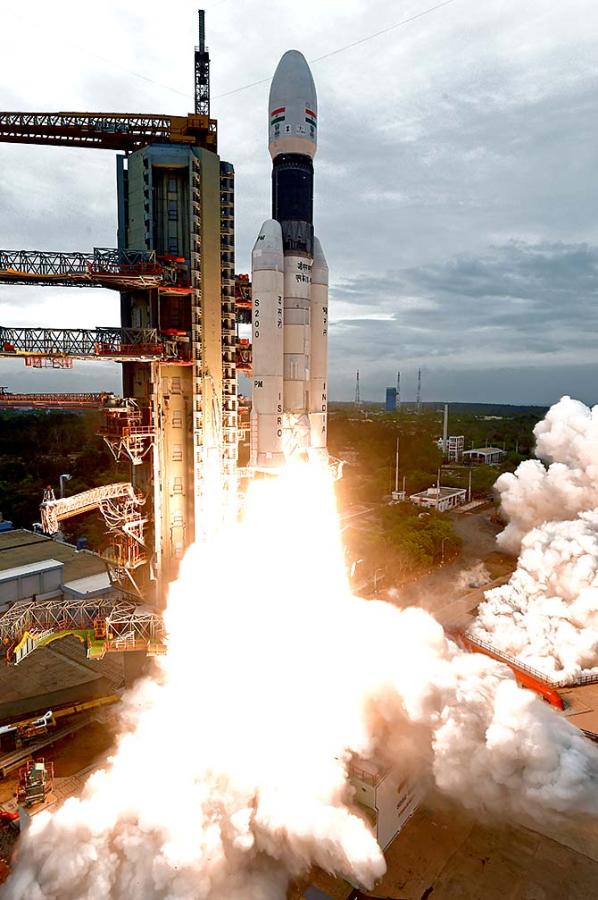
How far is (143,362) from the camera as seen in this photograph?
2828cm

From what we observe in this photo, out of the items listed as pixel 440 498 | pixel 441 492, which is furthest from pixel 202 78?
pixel 441 492

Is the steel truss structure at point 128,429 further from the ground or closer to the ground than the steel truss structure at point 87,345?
closer to the ground

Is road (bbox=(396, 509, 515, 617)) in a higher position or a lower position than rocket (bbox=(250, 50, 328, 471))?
lower

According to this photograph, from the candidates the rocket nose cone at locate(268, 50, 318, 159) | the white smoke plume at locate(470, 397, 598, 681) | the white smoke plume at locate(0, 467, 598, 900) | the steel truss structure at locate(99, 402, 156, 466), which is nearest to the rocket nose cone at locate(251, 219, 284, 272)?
the rocket nose cone at locate(268, 50, 318, 159)

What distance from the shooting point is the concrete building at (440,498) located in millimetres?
73812

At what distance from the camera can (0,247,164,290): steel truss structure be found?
2614 centimetres

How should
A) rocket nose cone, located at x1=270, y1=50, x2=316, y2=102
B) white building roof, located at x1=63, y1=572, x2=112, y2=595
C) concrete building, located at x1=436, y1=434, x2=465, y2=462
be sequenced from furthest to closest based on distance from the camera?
concrete building, located at x1=436, y1=434, x2=465, y2=462 < white building roof, located at x1=63, y1=572, x2=112, y2=595 < rocket nose cone, located at x1=270, y1=50, x2=316, y2=102

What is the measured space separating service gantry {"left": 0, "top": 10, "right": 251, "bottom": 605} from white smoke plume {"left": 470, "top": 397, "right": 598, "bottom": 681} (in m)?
19.0

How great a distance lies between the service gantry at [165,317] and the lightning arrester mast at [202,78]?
0.05m

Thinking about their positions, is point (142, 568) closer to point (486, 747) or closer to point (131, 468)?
point (131, 468)

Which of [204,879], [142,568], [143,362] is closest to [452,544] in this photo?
[142,568]

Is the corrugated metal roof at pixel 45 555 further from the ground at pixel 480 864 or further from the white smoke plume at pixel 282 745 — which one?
the ground at pixel 480 864

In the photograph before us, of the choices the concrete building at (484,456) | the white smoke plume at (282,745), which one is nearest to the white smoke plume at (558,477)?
the white smoke plume at (282,745)

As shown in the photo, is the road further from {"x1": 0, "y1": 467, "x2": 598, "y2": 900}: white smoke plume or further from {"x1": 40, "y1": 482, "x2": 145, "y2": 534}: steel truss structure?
{"x1": 40, "y1": 482, "x2": 145, "y2": 534}: steel truss structure
